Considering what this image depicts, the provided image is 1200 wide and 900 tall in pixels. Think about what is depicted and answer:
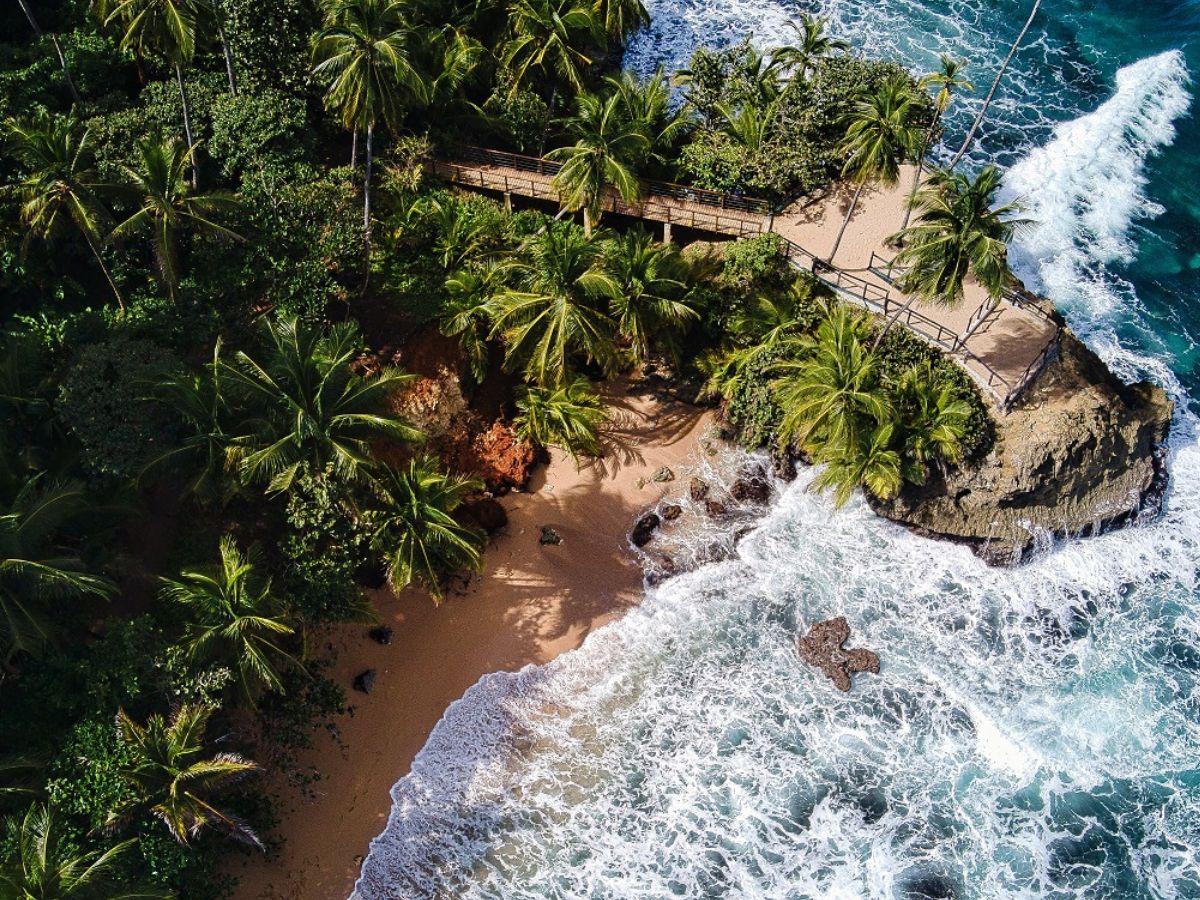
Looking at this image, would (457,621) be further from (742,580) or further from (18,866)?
(18,866)

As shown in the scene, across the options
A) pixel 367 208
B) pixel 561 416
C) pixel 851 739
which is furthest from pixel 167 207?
pixel 851 739

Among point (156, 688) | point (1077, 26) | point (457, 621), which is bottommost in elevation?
point (457, 621)

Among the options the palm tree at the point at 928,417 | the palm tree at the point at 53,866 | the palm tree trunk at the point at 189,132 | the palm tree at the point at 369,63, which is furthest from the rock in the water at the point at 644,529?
the palm tree trunk at the point at 189,132

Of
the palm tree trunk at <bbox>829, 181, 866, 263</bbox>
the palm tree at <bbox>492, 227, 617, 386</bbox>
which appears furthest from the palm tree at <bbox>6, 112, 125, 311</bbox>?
the palm tree trunk at <bbox>829, 181, 866, 263</bbox>

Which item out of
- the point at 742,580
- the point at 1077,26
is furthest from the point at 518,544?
the point at 1077,26

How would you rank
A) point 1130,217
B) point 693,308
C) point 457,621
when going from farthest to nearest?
point 1130,217, point 693,308, point 457,621

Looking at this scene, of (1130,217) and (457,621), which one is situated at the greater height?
(1130,217)

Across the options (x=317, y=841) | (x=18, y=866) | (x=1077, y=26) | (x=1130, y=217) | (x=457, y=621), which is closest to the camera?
(x=18, y=866)

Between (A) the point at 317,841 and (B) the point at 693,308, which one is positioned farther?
(B) the point at 693,308
